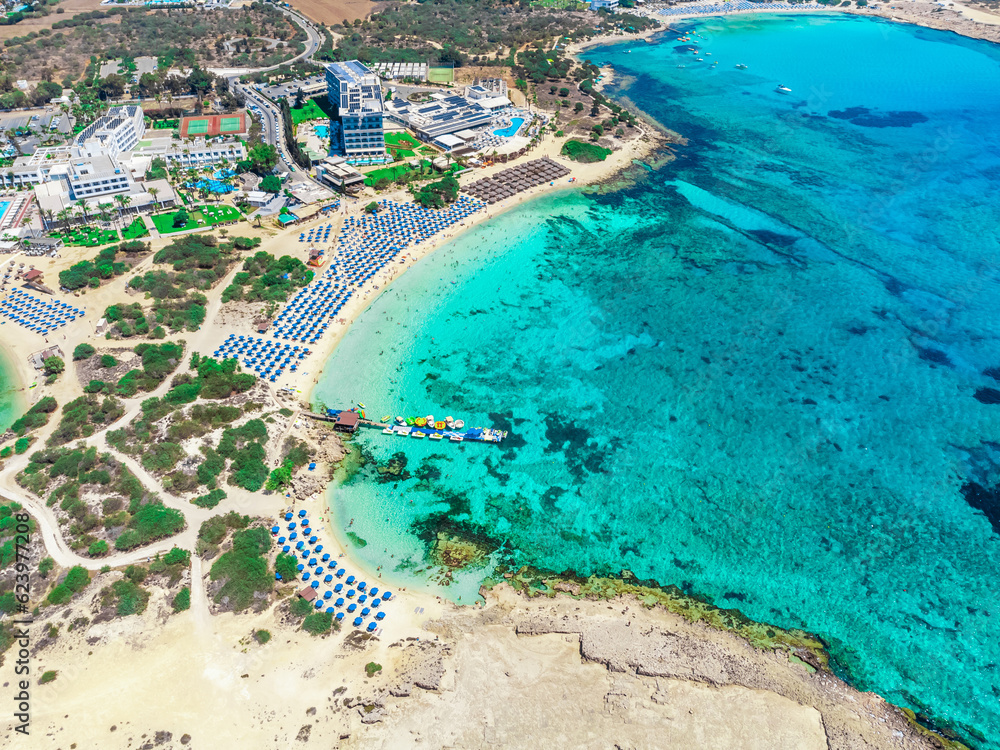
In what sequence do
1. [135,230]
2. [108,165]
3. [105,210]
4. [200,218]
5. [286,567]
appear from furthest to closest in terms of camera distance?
[108,165], [200,218], [105,210], [135,230], [286,567]

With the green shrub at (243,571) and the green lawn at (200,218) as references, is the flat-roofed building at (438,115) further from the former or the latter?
the green shrub at (243,571)

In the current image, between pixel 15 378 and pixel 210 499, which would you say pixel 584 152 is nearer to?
pixel 210 499

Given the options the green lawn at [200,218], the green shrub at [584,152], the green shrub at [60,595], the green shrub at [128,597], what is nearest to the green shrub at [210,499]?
the green shrub at [128,597]

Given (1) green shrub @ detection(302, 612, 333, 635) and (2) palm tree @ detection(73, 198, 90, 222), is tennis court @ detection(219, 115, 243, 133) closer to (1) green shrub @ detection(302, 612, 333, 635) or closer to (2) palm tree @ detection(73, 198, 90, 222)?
(2) palm tree @ detection(73, 198, 90, 222)

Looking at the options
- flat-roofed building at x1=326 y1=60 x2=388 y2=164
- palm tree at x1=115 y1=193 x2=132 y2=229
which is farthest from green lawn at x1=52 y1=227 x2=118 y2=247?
flat-roofed building at x1=326 y1=60 x2=388 y2=164

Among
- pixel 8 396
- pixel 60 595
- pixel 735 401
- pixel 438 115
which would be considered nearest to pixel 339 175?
pixel 438 115
